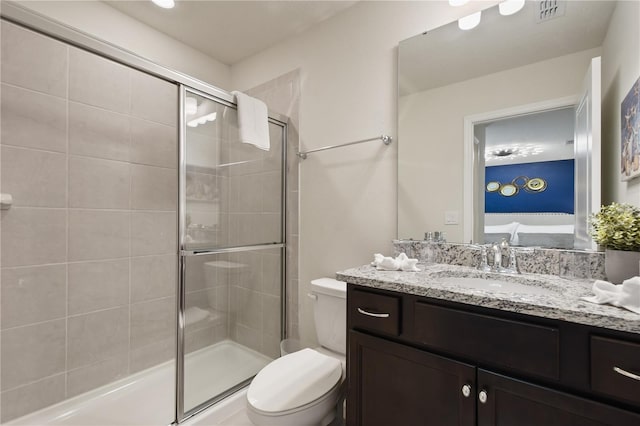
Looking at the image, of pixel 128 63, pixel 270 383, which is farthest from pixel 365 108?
pixel 270 383

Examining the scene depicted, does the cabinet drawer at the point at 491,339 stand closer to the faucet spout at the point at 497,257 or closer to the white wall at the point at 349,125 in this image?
the faucet spout at the point at 497,257

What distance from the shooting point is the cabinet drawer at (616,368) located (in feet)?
2.29

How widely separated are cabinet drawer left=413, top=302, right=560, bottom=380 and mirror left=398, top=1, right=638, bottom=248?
63 centimetres

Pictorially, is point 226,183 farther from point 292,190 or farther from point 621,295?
point 621,295

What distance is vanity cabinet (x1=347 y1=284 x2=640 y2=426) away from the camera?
0.74m

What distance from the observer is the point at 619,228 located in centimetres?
97

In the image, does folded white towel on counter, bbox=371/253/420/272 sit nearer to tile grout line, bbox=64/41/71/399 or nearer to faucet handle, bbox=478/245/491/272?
faucet handle, bbox=478/245/491/272

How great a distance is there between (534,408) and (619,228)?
64 cm

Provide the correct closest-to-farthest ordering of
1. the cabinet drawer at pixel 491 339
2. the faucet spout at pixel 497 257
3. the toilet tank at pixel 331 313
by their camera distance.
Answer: the cabinet drawer at pixel 491 339 < the faucet spout at pixel 497 257 < the toilet tank at pixel 331 313

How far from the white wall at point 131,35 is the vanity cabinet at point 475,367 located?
2103mm

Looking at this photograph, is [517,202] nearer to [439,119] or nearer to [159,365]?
[439,119]

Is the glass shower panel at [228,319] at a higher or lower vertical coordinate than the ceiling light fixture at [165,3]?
lower

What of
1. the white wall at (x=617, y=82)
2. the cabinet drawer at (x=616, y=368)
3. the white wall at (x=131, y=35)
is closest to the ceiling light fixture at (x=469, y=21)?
the white wall at (x=617, y=82)

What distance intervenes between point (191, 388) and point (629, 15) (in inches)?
102
